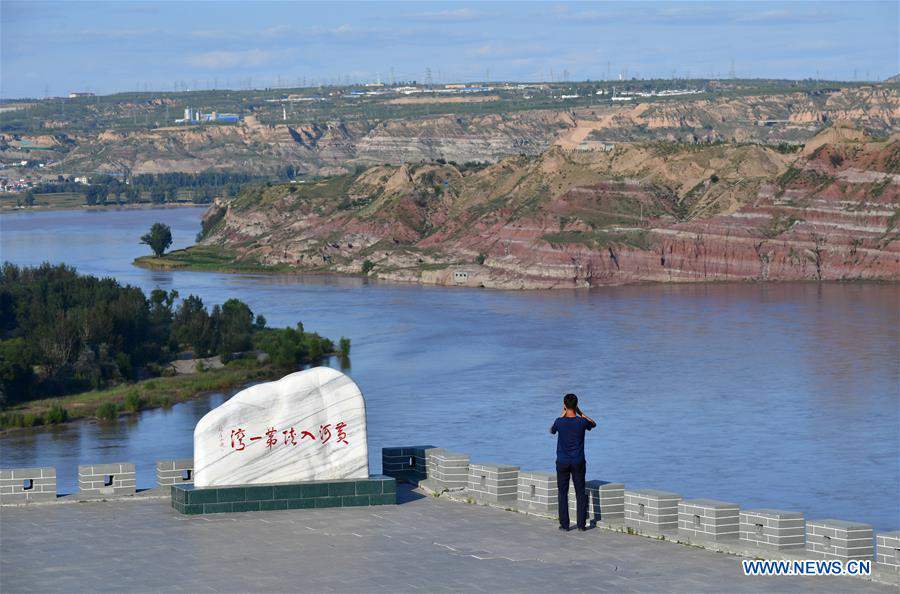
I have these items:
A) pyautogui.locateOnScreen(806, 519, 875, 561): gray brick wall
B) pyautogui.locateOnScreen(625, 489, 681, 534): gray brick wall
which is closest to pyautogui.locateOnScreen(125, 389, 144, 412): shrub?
pyautogui.locateOnScreen(625, 489, 681, 534): gray brick wall

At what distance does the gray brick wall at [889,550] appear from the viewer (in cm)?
1272

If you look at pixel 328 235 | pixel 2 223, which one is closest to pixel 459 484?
pixel 328 235

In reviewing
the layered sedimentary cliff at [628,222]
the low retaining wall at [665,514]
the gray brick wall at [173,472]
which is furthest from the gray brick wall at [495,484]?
the layered sedimentary cliff at [628,222]

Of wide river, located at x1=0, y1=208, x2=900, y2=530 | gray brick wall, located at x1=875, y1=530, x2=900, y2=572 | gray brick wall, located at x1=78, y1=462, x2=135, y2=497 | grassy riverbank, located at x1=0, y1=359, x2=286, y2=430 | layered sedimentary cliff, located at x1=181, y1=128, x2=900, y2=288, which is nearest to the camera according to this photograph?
gray brick wall, located at x1=875, y1=530, x2=900, y2=572

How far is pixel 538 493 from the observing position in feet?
52.7

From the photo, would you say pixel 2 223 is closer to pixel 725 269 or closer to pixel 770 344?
pixel 725 269

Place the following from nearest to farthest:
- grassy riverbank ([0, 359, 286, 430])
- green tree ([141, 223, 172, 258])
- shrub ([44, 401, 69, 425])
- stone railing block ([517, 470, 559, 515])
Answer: stone railing block ([517, 470, 559, 515])
shrub ([44, 401, 69, 425])
grassy riverbank ([0, 359, 286, 430])
green tree ([141, 223, 172, 258])

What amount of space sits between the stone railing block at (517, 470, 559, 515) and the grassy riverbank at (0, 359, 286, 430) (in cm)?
2923

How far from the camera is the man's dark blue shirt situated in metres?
15.0

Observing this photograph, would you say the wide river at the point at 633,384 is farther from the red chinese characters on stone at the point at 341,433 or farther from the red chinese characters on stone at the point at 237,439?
the red chinese characters on stone at the point at 237,439

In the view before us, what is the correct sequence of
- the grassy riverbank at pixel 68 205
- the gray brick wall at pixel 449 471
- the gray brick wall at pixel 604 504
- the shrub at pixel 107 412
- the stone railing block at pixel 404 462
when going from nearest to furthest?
the gray brick wall at pixel 604 504 → the gray brick wall at pixel 449 471 → the stone railing block at pixel 404 462 → the shrub at pixel 107 412 → the grassy riverbank at pixel 68 205

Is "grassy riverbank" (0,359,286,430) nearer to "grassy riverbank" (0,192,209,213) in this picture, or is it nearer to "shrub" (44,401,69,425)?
"shrub" (44,401,69,425)

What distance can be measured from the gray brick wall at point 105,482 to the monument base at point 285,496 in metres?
0.84

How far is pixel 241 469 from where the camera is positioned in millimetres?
16109
